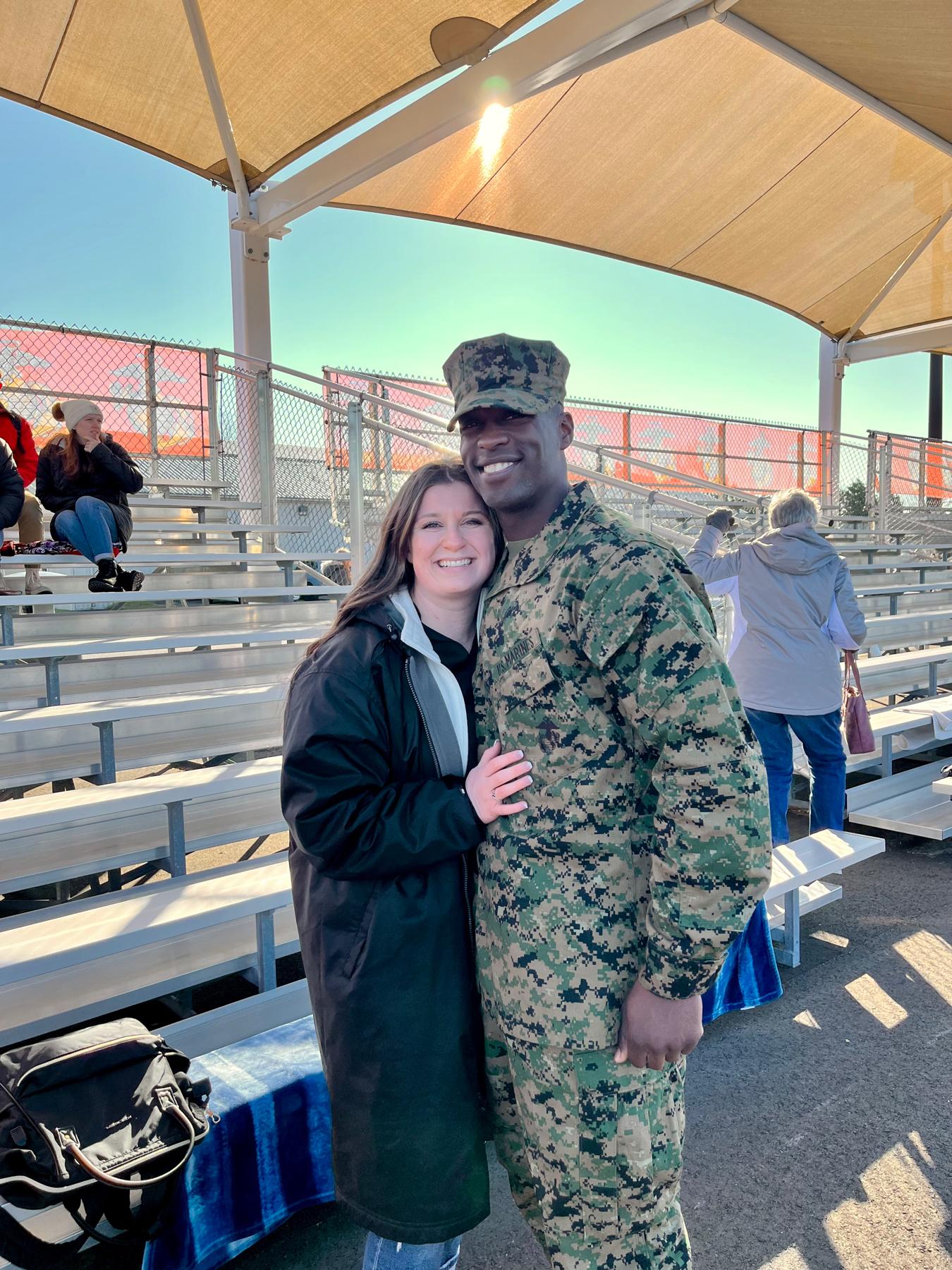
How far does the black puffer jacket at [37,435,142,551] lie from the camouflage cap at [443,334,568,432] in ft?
Answer: 13.1

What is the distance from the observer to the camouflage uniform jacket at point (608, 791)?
1.14 m

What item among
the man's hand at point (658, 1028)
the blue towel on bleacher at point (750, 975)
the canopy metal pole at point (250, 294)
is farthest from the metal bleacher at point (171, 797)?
the canopy metal pole at point (250, 294)

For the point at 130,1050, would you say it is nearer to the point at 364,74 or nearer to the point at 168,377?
the point at 168,377

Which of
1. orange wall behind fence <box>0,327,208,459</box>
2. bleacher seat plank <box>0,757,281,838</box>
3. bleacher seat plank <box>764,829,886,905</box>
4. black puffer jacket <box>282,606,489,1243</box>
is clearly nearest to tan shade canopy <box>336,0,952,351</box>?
orange wall behind fence <box>0,327,208,459</box>

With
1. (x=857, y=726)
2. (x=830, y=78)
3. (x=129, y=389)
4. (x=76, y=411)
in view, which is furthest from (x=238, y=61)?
(x=857, y=726)

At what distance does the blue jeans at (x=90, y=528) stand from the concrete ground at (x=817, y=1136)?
104 inches

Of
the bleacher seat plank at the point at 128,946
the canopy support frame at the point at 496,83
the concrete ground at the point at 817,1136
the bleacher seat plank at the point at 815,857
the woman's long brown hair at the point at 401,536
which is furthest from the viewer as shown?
the canopy support frame at the point at 496,83

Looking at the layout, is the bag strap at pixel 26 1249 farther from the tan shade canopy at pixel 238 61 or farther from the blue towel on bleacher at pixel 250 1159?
the tan shade canopy at pixel 238 61

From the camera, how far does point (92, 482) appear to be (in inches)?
192

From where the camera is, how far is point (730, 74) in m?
8.32

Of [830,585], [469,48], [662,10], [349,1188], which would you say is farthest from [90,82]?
[349,1188]

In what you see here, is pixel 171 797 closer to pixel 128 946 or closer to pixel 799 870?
pixel 128 946

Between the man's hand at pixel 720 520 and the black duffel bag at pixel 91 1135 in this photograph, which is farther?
the man's hand at pixel 720 520

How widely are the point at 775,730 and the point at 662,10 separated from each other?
4731 mm
